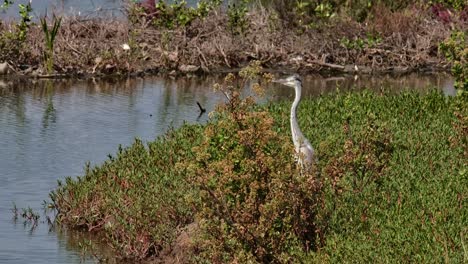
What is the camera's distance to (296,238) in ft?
37.7

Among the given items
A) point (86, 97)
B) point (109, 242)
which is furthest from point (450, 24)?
point (109, 242)

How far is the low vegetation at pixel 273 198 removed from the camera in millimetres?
11344

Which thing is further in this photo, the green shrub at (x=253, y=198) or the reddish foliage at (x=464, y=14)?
the reddish foliage at (x=464, y=14)

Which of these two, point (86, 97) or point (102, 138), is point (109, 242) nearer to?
point (102, 138)

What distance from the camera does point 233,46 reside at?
29641mm

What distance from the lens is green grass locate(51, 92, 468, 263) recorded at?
11133 mm

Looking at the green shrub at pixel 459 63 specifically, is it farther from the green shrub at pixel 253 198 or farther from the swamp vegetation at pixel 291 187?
the green shrub at pixel 253 198

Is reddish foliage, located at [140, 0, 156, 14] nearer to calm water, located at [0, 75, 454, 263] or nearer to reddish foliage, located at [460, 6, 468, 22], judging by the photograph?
calm water, located at [0, 75, 454, 263]

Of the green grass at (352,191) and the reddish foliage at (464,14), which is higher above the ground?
the reddish foliage at (464,14)

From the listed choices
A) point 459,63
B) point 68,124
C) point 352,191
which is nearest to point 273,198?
point 352,191

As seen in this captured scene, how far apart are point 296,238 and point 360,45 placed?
19.0m

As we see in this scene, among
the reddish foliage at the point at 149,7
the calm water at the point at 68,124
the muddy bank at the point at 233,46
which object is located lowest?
the calm water at the point at 68,124

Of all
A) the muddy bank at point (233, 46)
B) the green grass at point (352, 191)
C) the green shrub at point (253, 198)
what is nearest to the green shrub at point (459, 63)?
the green grass at point (352, 191)

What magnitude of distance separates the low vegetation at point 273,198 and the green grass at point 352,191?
0.02 meters
